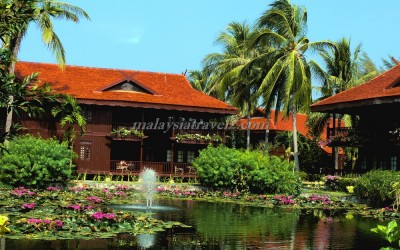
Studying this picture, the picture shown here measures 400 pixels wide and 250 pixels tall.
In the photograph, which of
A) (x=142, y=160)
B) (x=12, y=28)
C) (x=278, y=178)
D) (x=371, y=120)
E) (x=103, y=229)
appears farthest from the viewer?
(x=142, y=160)

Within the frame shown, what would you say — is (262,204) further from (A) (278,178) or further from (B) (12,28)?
(B) (12,28)

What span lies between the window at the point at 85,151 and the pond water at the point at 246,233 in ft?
48.5

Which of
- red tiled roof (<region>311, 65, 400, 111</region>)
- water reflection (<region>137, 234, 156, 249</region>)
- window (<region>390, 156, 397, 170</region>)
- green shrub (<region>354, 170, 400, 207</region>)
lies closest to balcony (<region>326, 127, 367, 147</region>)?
red tiled roof (<region>311, 65, 400, 111</region>)

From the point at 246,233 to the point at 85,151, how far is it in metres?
23.4

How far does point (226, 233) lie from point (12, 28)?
8397 mm

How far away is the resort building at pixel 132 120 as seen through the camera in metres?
38.3

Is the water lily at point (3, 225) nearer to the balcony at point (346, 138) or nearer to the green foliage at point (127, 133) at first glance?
the green foliage at point (127, 133)

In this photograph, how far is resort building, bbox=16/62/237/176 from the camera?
3834cm

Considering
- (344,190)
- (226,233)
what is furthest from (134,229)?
(344,190)

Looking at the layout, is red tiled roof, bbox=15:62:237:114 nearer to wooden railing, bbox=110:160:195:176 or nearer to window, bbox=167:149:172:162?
wooden railing, bbox=110:160:195:176

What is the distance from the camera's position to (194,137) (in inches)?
1567

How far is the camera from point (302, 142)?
5006 centimetres

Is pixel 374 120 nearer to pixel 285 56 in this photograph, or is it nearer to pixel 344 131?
pixel 344 131

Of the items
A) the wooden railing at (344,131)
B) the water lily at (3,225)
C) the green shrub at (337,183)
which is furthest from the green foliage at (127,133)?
the water lily at (3,225)
